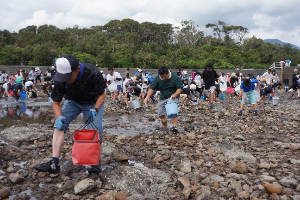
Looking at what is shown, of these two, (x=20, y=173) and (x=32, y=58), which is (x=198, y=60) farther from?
(x=20, y=173)

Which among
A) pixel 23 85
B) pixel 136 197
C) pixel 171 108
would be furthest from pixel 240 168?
pixel 23 85

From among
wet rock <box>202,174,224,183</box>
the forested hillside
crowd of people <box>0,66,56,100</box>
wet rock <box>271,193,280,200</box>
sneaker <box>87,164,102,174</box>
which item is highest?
the forested hillside

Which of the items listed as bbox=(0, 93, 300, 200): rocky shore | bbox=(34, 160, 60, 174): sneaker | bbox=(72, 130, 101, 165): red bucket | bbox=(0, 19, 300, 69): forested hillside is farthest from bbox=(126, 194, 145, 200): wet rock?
bbox=(0, 19, 300, 69): forested hillside

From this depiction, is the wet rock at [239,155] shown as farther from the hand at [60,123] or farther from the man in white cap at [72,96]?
the hand at [60,123]

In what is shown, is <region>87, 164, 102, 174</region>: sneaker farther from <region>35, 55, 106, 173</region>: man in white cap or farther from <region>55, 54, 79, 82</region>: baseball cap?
<region>55, 54, 79, 82</region>: baseball cap

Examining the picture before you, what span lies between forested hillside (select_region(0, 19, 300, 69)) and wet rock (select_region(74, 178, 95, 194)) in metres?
26.9

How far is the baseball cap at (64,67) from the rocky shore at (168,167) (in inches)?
53.7

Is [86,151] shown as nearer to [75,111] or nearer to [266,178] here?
[75,111]

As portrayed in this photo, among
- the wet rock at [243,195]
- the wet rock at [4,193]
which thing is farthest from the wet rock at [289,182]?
the wet rock at [4,193]

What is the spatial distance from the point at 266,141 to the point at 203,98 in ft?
32.7

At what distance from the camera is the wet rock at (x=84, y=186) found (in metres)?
3.50

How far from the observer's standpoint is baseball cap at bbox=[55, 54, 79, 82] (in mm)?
Answer: 3482

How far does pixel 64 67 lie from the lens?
11.5 ft

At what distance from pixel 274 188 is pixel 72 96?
2.97 m
